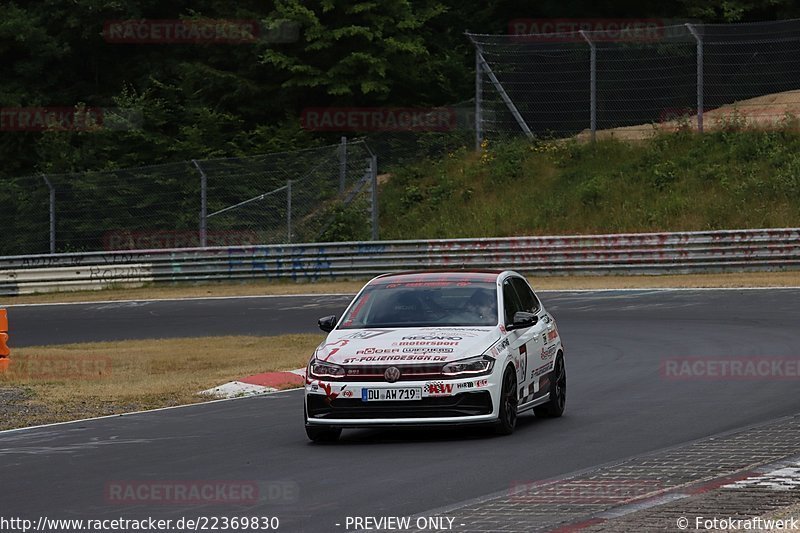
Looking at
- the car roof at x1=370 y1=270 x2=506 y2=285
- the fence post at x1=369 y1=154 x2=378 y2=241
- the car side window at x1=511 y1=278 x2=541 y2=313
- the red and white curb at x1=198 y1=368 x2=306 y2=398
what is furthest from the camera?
the fence post at x1=369 y1=154 x2=378 y2=241

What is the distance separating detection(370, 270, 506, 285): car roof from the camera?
43.2 feet

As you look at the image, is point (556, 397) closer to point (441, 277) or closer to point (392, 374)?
point (441, 277)

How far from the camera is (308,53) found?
4481 cm

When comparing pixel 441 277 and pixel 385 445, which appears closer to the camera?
pixel 385 445

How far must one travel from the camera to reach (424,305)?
12812mm

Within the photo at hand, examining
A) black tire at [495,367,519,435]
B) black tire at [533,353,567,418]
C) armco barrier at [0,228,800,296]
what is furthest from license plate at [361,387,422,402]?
armco barrier at [0,228,800,296]

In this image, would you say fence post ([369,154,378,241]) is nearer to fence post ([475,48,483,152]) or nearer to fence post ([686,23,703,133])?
fence post ([475,48,483,152])

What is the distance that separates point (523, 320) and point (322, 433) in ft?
6.89

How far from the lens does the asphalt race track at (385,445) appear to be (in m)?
8.98

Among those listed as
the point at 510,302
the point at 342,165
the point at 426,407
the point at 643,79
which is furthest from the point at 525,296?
the point at 643,79

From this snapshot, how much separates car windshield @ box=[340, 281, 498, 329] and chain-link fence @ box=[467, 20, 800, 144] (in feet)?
75.7

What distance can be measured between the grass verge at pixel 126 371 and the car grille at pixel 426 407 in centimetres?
407

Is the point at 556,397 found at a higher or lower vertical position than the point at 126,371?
higher

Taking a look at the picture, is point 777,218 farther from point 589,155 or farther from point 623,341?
point 623,341
